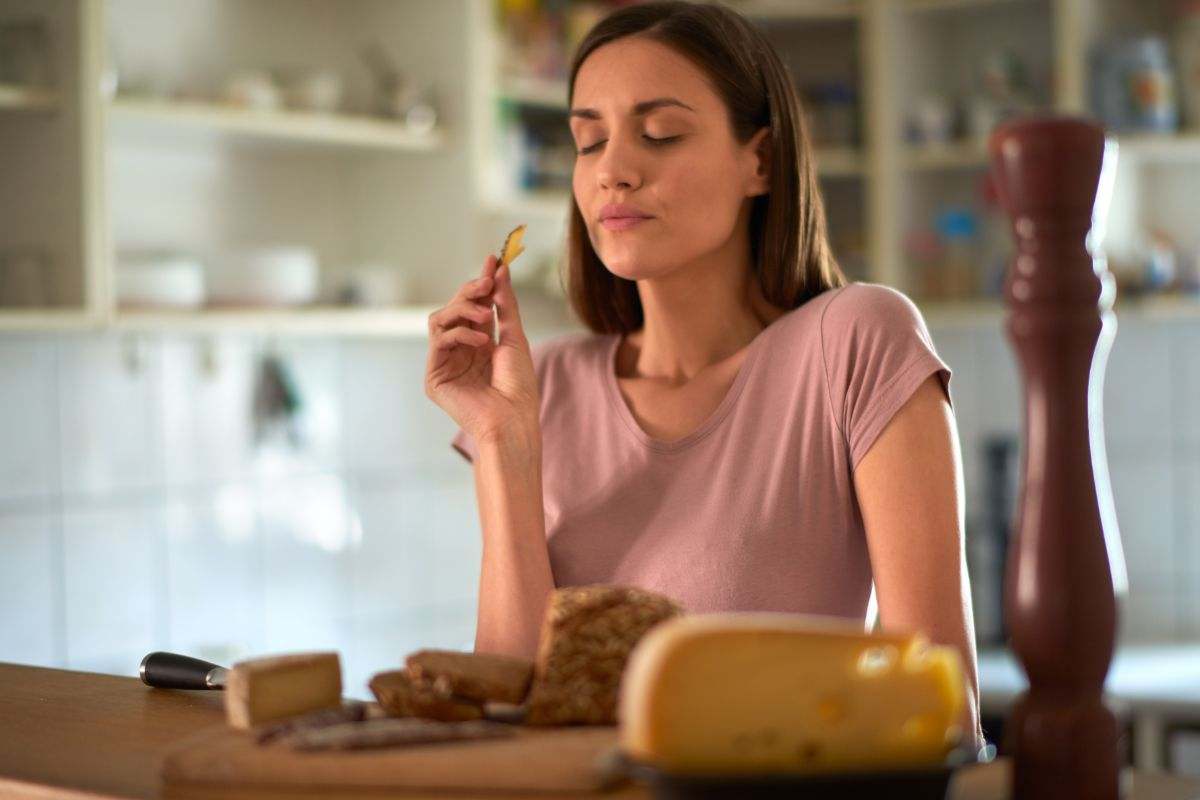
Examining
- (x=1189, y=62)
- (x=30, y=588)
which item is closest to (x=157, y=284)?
(x=30, y=588)

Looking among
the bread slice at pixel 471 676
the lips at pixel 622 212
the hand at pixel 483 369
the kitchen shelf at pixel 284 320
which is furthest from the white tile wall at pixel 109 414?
the bread slice at pixel 471 676

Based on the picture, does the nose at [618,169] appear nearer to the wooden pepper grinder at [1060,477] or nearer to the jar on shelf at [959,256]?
the wooden pepper grinder at [1060,477]

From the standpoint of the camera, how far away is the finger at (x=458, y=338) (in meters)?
1.33

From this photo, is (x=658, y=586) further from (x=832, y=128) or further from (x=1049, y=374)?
(x=832, y=128)

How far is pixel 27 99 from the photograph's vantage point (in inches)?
81.4

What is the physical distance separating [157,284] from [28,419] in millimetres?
334

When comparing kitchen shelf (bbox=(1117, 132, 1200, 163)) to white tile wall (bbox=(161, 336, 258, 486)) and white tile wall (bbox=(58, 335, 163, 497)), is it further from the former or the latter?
white tile wall (bbox=(58, 335, 163, 497))

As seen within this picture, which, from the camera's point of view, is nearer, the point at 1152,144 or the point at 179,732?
the point at 179,732

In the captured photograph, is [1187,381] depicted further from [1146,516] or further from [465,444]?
[465,444]

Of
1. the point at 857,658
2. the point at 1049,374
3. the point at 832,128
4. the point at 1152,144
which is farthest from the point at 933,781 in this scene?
the point at 832,128

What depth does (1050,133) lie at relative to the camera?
0.70 m

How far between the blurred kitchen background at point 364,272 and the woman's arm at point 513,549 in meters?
0.98

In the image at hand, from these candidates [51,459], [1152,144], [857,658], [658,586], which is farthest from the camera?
[1152,144]

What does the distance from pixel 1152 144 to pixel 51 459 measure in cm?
198
